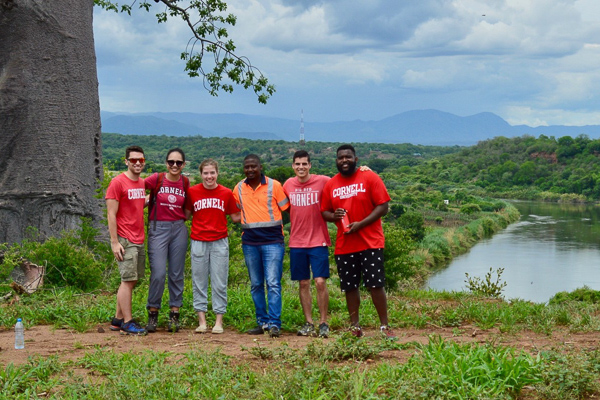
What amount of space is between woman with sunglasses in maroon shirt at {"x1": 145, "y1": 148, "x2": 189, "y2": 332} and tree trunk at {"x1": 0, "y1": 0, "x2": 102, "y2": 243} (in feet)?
9.31

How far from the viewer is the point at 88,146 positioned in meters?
8.08

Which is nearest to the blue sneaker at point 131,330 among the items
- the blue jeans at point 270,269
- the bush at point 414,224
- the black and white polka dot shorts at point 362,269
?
the blue jeans at point 270,269

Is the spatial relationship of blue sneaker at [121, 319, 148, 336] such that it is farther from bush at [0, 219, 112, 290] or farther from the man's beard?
the man's beard

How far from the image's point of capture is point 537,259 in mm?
29969

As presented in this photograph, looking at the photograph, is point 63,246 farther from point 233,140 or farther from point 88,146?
point 233,140

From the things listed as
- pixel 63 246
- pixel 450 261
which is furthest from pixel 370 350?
pixel 450 261

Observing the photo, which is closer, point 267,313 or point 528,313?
point 267,313

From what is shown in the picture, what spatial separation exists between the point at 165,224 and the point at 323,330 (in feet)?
4.88

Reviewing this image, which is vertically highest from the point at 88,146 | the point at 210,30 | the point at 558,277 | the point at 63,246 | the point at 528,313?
the point at 210,30

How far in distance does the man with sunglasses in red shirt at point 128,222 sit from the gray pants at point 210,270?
455mm

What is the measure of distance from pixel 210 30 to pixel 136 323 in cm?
716

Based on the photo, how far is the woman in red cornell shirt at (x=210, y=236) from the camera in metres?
5.39

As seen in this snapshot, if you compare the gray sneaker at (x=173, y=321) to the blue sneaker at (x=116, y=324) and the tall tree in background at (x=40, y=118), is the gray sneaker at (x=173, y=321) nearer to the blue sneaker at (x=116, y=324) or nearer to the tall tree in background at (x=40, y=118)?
the blue sneaker at (x=116, y=324)

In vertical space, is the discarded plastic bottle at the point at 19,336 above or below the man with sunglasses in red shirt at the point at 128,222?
below
